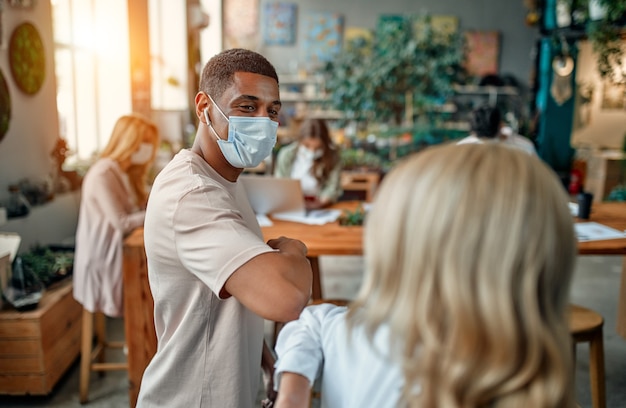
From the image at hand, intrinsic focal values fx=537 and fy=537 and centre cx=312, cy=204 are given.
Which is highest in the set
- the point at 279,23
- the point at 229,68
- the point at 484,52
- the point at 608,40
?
the point at 279,23

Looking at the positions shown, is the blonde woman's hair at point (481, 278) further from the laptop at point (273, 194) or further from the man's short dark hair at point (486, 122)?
the man's short dark hair at point (486, 122)

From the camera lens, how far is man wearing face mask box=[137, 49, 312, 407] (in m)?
0.99

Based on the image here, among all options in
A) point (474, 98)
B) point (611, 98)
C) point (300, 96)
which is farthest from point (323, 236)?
point (611, 98)

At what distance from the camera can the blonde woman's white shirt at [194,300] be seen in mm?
1037

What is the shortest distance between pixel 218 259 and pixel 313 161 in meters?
3.23

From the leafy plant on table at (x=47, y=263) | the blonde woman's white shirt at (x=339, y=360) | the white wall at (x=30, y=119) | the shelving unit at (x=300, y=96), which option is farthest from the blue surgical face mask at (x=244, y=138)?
the shelving unit at (x=300, y=96)

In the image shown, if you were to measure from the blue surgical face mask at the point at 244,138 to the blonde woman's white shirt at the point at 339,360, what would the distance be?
46cm

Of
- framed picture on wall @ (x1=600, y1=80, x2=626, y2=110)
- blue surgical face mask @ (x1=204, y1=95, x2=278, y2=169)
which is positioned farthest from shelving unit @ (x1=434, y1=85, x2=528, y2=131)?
blue surgical face mask @ (x1=204, y1=95, x2=278, y2=169)

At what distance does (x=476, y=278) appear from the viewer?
2.26 ft

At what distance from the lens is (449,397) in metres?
0.70

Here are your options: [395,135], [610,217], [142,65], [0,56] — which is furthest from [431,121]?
[0,56]

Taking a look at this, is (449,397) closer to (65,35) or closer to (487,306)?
(487,306)

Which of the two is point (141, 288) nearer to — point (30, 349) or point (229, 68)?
point (30, 349)

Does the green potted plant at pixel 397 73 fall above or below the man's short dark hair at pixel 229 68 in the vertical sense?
above
